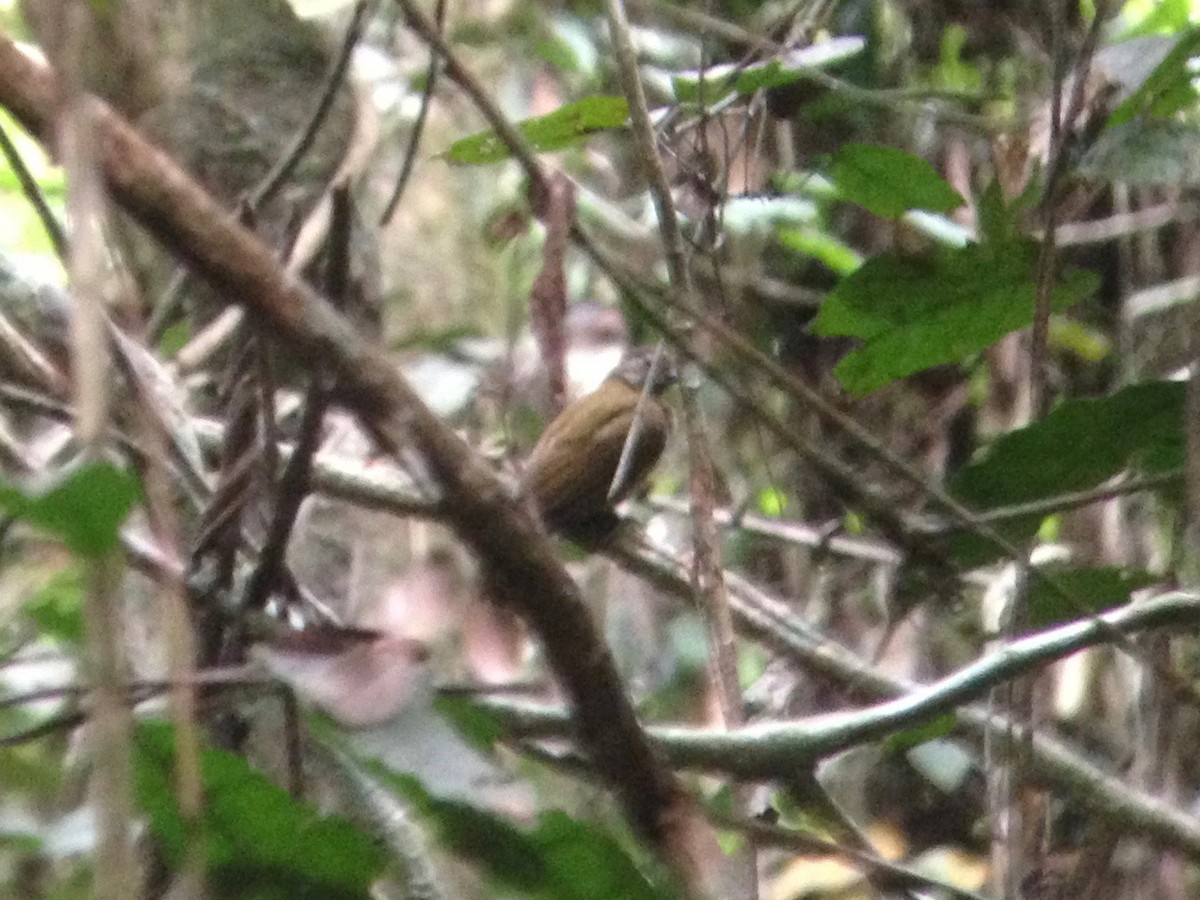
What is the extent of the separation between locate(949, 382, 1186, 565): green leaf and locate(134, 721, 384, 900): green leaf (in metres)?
0.54

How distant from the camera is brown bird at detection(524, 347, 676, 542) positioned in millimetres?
1427

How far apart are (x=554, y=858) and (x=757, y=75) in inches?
19.3

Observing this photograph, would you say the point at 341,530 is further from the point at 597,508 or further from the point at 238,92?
the point at 238,92

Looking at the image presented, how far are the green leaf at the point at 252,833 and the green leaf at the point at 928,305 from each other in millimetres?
513

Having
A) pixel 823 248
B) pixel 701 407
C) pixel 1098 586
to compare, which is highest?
pixel 823 248

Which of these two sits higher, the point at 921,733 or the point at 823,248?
the point at 823,248

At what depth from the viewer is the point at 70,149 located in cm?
38

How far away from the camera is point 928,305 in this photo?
96 cm

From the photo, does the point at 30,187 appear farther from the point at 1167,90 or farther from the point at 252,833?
the point at 1167,90

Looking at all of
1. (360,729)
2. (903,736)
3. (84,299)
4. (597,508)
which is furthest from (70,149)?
(597,508)

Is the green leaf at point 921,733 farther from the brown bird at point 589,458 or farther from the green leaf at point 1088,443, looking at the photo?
the brown bird at point 589,458

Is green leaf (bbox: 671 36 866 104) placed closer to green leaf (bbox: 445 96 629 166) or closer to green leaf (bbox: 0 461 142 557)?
green leaf (bbox: 445 96 629 166)

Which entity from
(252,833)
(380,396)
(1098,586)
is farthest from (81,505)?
(1098,586)

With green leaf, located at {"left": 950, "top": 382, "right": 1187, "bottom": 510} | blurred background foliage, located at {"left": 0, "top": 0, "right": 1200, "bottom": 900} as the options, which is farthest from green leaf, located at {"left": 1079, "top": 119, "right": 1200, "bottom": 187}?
green leaf, located at {"left": 950, "top": 382, "right": 1187, "bottom": 510}
